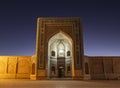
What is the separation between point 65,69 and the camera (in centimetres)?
1909

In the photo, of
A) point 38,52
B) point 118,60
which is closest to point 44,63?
point 38,52

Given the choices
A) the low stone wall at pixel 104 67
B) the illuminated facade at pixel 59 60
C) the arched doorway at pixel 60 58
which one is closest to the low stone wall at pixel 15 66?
the illuminated facade at pixel 59 60

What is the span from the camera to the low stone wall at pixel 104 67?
17969 mm

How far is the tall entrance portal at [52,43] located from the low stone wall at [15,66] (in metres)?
2.85

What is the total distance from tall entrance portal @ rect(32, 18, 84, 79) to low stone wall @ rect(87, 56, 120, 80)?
111 inches

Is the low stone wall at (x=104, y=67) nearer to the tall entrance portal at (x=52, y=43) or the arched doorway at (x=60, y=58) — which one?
the arched doorway at (x=60, y=58)

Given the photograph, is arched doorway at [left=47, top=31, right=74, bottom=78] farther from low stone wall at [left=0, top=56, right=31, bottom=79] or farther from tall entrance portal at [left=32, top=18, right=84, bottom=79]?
low stone wall at [left=0, top=56, right=31, bottom=79]

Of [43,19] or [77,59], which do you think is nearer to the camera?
[77,59]

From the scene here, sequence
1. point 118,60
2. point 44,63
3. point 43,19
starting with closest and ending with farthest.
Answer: point 44,63 < point 43,19 < point 118,60

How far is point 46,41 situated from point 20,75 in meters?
5.54

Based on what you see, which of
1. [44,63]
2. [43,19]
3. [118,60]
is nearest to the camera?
[44,63]

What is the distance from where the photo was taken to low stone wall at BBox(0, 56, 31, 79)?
18.5 metres

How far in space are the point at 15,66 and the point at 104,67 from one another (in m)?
10.4

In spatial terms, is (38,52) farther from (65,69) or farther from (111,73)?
(111,73)
